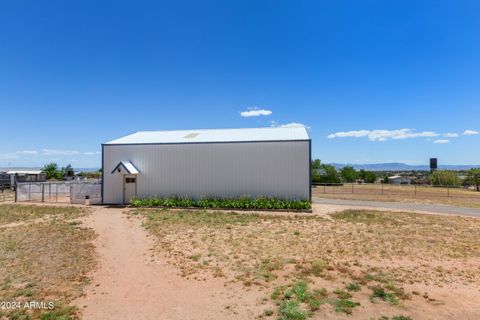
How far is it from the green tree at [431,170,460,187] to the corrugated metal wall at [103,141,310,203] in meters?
45.0

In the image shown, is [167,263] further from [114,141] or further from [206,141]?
[114,141]

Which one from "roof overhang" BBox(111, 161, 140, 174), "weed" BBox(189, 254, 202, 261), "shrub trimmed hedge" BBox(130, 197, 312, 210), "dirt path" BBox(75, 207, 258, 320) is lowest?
"dirt path" BBox(75, 207, 258, 320)

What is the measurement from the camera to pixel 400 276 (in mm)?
6848

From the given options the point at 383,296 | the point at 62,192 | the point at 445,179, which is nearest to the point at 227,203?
the point at 383,296

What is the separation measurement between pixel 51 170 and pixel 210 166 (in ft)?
128

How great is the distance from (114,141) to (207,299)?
18.5 metres

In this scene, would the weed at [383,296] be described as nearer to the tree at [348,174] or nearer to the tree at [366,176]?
the tree at [348,174]

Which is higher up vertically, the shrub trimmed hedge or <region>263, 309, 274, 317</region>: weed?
the shrub trimmed hedge

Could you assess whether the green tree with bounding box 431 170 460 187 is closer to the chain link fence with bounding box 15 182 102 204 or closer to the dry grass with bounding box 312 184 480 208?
the dry grass with bounding box 312 184 480 208

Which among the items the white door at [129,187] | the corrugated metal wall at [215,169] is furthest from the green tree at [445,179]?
the white door at [129,187]

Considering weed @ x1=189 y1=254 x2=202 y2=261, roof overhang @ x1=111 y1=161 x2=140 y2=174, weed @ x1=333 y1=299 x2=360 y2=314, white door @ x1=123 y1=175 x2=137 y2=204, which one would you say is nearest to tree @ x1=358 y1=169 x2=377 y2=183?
white door @ x1=123 y1=175 x2=137 y2=204

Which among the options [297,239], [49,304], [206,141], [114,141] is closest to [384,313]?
[297,239]

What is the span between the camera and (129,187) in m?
20.0

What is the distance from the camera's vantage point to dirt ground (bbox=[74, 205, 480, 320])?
5.30 metres
